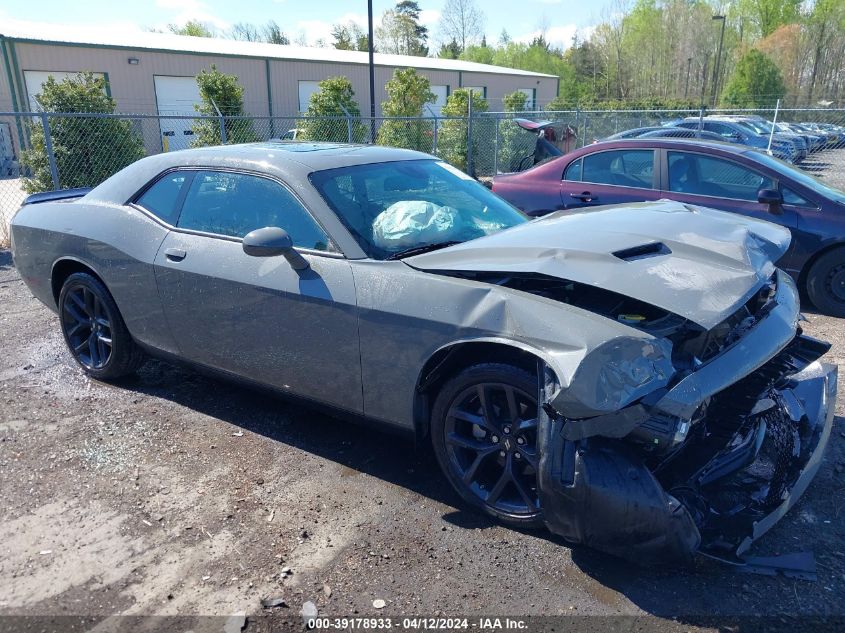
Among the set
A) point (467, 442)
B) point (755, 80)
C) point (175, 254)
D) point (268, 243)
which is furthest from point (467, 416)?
point (755, 80)

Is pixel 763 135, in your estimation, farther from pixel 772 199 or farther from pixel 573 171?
pixel 772 199

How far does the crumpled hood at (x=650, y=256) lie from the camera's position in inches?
98.8

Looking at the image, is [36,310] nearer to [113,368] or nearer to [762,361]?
[113,368]

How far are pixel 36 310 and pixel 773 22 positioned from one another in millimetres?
69744

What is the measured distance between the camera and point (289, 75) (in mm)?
29625

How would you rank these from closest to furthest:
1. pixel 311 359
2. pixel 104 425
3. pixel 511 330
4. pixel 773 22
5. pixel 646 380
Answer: pixel 646 380, pixel 511 330, pixel 311 359, pixel 104 425, pixel 773 22

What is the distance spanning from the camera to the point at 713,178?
6324 mm

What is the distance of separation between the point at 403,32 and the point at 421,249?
76.7m

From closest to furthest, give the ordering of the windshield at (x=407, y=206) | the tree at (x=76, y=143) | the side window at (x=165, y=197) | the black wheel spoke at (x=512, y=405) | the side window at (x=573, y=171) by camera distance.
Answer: the black wheel spoke at (x=512, y=405) → the windshield at (x=407, y=206) → the side window at (x=165, y=197) → the side window at (x=573, y=171) → the tree at (x=76, y=143)

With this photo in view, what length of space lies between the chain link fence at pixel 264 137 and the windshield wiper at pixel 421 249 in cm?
779

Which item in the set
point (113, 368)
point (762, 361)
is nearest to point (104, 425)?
point (113, 368)

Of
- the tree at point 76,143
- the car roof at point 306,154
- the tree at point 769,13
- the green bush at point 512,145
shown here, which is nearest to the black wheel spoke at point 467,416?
the car roof at point 306,154

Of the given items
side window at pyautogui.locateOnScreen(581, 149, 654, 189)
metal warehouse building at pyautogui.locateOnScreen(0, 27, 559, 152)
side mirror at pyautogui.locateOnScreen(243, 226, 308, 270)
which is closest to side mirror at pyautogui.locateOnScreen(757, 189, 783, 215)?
side window at pyautogui.locateOnScreen(581, 149, 654, 189)

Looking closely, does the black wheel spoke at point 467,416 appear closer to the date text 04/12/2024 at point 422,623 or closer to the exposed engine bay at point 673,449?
the exposed engine bay at point 673,449
